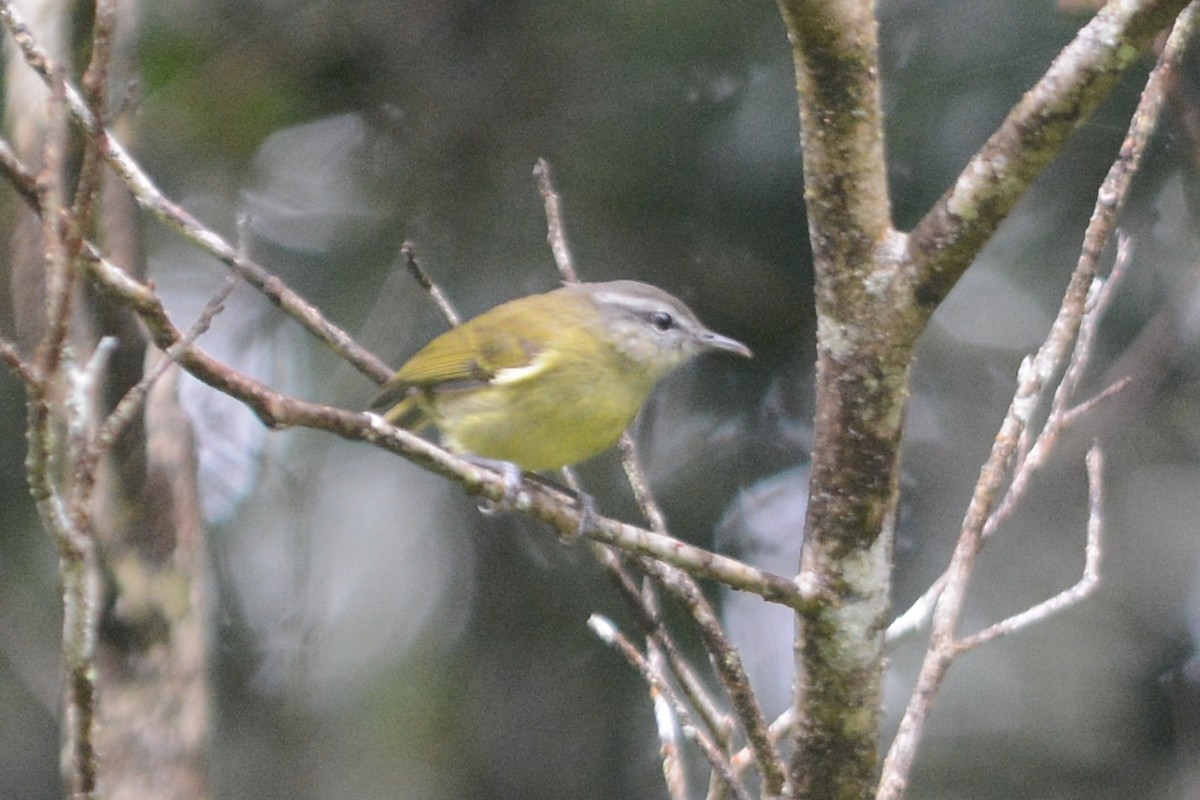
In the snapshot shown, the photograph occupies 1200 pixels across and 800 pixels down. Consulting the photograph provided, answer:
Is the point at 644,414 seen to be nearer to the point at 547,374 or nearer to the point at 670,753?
the point at 547,374

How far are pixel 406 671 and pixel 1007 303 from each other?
90.5 inches

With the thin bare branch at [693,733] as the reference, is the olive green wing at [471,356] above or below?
above

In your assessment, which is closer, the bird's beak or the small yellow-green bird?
the small yellow-green bird

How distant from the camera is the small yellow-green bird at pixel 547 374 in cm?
310

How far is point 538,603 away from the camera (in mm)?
4262

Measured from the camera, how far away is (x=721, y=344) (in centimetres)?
345

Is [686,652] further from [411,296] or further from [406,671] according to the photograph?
[411,296]

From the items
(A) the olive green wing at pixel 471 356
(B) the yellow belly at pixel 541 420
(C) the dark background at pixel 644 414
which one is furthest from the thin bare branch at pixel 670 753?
(C) the dark background at pixel 644 414

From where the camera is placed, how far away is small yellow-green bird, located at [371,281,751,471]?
10.2 ft

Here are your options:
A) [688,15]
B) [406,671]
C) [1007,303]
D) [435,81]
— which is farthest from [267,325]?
[1007,303]

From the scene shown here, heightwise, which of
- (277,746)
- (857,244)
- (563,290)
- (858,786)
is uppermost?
(563,290)

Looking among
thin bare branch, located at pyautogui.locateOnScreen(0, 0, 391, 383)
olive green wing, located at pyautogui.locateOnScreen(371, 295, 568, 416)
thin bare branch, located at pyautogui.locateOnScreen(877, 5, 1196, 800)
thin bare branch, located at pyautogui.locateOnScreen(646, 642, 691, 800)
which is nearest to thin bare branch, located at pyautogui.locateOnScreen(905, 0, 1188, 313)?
thin bare branch, located at pyautogui.locateOnScreen(877, 5, 1196, 800)

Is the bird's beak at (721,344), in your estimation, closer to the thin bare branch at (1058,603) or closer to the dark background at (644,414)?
the dark background at (644,414)

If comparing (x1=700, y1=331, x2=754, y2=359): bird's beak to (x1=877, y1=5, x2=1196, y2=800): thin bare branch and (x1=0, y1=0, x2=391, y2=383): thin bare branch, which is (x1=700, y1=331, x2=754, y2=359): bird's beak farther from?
(x1=0, y1=0, x2=391, y2=383): thin bare branch
